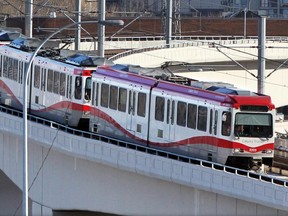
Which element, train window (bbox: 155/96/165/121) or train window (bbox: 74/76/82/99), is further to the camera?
train window (bbox: 74/76/82/99)

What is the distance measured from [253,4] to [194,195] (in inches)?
4266

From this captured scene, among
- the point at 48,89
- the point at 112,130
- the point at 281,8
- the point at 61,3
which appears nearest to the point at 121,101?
the point at 112,130

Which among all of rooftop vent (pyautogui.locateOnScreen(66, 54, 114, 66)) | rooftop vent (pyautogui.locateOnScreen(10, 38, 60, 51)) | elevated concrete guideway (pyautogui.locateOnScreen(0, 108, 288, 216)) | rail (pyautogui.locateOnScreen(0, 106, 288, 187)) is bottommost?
elevated concrete guideway (pyautogui.locateOnScreen(0, 108, 288, 216))

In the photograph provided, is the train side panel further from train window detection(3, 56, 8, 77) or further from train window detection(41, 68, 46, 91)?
train window detection(3, 56, 8, 77)

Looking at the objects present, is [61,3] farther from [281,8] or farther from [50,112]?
[50,112]

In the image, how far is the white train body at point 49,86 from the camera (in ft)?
153

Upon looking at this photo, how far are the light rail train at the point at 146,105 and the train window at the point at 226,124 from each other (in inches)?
1.0

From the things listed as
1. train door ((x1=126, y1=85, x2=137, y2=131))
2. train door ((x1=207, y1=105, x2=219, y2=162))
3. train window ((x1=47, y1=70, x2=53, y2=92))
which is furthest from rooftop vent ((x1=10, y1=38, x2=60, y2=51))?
train door ((x1=207, y1=105, x2=219, y2=162))

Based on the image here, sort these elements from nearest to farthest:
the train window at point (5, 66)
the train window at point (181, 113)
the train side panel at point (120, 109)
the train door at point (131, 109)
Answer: the train window at point (181, 113) < the train side panel at point (120, 109) < the train door at point (131, 109) < the train window at point (5, 66)

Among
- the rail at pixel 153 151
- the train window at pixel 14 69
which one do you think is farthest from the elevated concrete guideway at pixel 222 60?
the rail at pixel 153 151

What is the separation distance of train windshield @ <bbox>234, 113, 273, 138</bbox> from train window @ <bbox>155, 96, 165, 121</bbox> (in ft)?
11.0

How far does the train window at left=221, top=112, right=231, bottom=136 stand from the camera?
38625mm

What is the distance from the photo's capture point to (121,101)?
43.9 meters

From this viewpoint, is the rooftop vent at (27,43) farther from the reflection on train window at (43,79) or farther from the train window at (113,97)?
the train window at (113,97)
